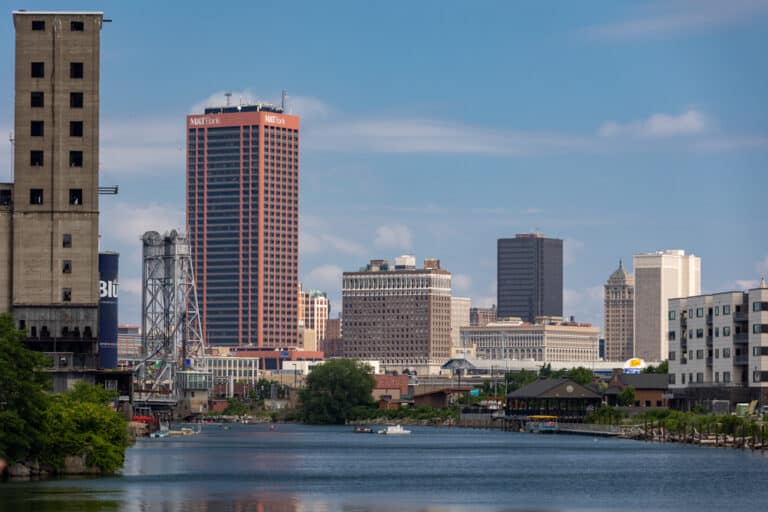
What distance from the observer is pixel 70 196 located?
17988 centimetres

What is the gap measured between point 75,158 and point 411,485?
A: 2272 inches

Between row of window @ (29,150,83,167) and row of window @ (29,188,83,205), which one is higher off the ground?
row of window @ (29,150,83,167)

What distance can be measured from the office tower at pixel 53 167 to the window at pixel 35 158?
11cm

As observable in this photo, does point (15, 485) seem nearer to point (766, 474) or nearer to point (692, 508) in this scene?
point (692, 508)

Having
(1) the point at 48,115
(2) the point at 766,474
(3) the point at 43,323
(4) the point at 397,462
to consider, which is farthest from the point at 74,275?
(2) the point at 766,474

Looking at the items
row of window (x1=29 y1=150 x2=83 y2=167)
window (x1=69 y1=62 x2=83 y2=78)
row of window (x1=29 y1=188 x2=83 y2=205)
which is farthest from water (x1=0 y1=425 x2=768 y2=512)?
window (x1=69 y1=62 x2=83 y2=78)

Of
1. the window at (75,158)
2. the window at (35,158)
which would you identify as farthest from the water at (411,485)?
the window at (35,158)

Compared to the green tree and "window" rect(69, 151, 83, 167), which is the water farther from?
"window" rect(69, 151, 83, 167)

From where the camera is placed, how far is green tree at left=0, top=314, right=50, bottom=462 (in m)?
119

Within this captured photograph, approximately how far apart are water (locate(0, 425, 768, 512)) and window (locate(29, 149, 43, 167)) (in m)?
32.8

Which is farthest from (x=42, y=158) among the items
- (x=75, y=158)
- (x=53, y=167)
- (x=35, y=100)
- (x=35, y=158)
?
(x=35, y=100)

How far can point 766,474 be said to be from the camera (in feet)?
510

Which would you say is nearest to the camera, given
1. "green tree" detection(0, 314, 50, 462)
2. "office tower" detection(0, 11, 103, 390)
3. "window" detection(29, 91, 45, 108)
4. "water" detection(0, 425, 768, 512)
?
"green tree" detection(0, 314, 50, 462)

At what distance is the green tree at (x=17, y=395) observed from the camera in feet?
390
